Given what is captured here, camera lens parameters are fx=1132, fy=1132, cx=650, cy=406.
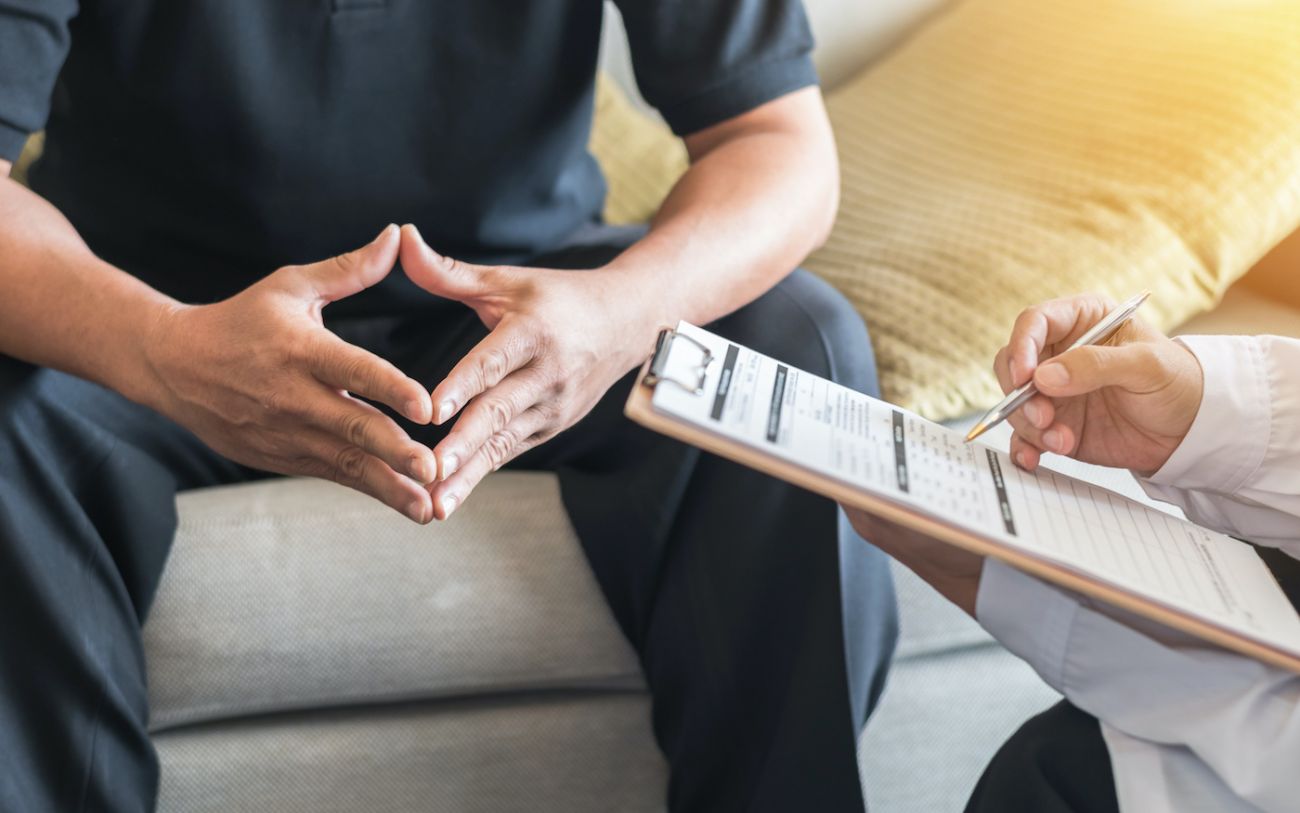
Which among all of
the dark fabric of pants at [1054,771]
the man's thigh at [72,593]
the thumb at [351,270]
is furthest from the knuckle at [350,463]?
the dark fabric of pants at [1054,771]

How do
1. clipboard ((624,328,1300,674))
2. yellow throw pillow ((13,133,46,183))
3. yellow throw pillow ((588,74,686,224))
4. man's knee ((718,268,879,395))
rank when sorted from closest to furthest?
clipboard ((624,328,1300,674)) → man's knee ((718,268,879,395)) → yellow throw pillow ((13,133,46,183)) → yellow throw pillow ((588,74,686,224))

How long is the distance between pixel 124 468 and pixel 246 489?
12 cm

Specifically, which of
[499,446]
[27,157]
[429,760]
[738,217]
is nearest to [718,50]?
[738,217]

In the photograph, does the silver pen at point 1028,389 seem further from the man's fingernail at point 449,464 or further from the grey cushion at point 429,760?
the grey cushion at point 429,760

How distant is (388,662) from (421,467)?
322 millimetres

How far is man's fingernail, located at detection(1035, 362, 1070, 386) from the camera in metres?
0.64

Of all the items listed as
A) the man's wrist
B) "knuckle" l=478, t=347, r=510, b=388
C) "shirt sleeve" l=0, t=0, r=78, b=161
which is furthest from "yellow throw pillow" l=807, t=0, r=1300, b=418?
"shirt sleeve" l=0, t=0, r=78, b=161

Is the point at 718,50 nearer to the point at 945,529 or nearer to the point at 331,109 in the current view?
the point at 331,109

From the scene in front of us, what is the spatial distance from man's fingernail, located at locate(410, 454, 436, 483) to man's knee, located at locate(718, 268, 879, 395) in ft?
1.09

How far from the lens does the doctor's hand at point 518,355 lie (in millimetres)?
687

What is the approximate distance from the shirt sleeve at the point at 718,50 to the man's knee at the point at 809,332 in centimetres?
17

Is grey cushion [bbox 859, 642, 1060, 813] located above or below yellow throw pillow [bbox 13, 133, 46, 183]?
below

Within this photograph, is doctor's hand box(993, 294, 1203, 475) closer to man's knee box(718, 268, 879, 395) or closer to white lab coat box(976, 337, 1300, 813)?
→ white lab coat box(976, 337, 1300, 813)

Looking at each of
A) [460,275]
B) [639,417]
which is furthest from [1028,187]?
[639,417]
